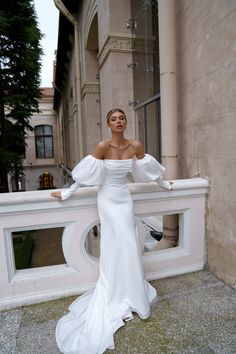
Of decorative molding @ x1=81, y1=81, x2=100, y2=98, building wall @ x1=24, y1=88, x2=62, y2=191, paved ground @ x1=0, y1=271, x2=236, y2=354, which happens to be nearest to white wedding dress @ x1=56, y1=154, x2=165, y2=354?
paved ground @ x1=0, y1=271, x2=236, y2=354

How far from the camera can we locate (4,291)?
216cm

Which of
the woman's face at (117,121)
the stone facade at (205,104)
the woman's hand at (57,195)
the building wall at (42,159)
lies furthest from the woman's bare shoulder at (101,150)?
the building wall at (42,159)

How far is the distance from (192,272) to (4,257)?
177cm

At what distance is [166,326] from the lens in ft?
6.22

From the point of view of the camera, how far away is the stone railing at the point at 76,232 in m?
2.12

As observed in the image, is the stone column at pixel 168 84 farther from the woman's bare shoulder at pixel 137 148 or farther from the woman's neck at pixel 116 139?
the woman's neck at pixel 116 139

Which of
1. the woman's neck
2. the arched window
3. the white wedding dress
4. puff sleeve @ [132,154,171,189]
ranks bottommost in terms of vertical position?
the white wedding dress

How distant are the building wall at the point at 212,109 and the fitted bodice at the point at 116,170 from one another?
87 cm

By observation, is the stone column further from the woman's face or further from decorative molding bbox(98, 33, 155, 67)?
decorative molding bbox(98, 33, 155, 67)

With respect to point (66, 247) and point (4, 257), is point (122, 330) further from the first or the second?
point (4, 257)

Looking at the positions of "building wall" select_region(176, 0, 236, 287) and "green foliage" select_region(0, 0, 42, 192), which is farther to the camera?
"green foliage" select_region(0, 0, 42, 192)

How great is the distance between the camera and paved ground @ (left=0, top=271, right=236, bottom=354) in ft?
5.61

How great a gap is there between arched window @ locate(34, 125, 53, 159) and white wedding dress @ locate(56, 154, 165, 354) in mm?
25532

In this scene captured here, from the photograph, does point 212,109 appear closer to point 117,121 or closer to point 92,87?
point 117,121
